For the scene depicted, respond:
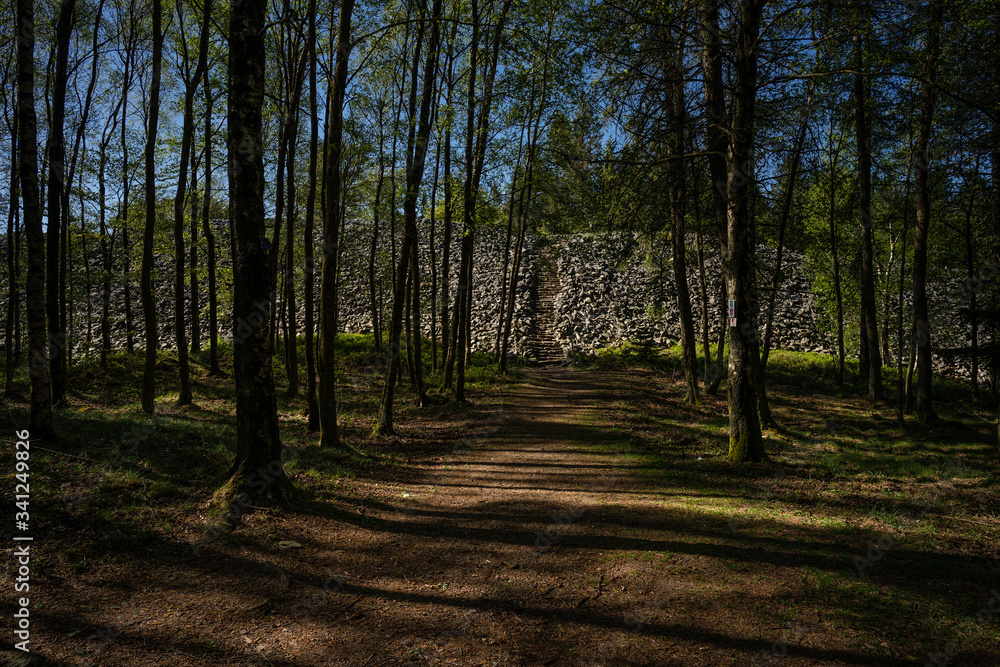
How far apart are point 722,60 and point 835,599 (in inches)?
320

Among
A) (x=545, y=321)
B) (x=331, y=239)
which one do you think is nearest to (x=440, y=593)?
(x=331, y=239)

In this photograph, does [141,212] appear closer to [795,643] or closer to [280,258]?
[280,258]

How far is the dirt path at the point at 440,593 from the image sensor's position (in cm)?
312

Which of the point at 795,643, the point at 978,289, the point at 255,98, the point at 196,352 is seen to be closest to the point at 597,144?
the point at 255,98

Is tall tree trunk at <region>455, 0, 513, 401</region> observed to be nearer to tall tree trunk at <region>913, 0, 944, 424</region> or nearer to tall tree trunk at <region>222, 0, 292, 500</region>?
tall tree trunk at <region>222, 0, 292, 500</region>

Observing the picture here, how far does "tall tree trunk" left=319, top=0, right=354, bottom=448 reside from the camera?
7.57 meters

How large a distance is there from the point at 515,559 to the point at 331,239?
19.3 ft

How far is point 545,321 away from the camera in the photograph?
29562mm

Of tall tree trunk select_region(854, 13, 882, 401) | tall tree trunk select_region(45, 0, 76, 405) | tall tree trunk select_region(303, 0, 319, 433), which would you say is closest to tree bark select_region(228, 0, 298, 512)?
tall tree trunk select_region(303, 0, 319, 433)

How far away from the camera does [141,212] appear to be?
60.9 ft

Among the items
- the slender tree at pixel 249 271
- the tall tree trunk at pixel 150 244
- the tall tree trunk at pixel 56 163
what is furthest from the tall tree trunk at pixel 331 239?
the tall tree trunk at pixel 150 244

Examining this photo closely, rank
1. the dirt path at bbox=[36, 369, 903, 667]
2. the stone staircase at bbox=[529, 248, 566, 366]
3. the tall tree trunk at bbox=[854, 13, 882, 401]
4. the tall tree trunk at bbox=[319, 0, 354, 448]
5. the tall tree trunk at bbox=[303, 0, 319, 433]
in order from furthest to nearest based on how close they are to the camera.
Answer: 1. the stone staircase at bbox=[529, 248, 566, 366]
2. the tall tree trunk at bbox=[854, 13, 882, 401]
3. the tall tree trunk at bbox=[303, 0, 319, 433]
4. the tall tree trunk at bbox=[319, 0, 354, 448]
5. the dirt path at bbox=[36, 369, 903, 667]

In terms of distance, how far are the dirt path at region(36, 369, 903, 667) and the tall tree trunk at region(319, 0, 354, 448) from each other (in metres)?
2.50

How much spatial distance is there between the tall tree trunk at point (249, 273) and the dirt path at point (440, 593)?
1.76 feet
